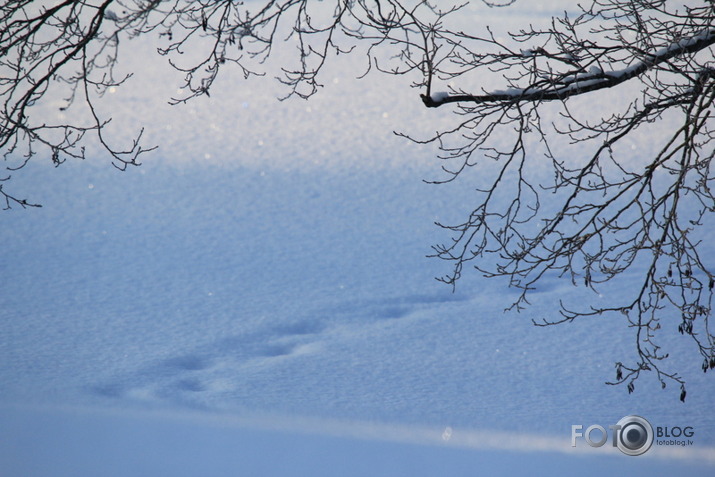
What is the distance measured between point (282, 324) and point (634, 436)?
326 cm

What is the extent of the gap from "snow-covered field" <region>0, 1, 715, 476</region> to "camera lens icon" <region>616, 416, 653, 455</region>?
0.10 meters

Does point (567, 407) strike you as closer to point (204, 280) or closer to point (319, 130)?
point (204, 280)

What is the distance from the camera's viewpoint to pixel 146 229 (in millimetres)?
9375

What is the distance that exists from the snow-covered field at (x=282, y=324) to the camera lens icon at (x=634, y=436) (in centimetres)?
10

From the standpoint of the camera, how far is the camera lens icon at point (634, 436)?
550cm

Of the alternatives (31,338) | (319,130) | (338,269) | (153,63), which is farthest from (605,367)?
(153,63)

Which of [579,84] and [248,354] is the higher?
[579,84]

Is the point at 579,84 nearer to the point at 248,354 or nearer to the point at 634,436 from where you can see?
the point at 634,436

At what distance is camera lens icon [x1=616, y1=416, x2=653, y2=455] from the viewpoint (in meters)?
5.50

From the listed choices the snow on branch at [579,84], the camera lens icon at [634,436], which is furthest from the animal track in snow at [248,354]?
the snow on branch at [579,84]

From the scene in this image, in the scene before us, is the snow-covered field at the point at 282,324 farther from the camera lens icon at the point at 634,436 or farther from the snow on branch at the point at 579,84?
the snow on branch at the point at 579,84

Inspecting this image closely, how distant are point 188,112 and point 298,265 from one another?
19.6 feet

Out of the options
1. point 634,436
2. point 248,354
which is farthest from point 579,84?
point 248,354

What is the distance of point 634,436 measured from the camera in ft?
18.2
